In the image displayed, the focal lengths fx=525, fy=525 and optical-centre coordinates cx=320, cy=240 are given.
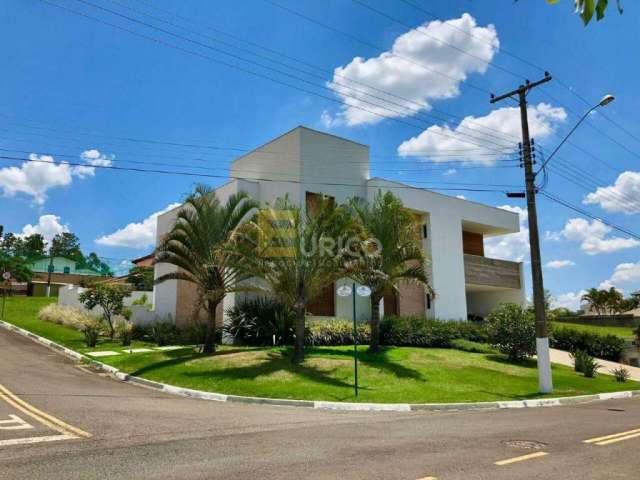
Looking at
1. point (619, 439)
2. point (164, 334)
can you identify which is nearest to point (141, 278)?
point (164, 334)

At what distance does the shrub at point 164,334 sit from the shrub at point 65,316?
16.6 feet

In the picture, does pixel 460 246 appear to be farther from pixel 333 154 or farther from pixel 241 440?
pixel 241 440

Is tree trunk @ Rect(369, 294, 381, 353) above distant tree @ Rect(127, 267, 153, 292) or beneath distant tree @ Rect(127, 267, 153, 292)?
beneath

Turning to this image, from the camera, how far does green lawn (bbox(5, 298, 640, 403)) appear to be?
14.3m

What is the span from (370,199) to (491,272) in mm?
10185

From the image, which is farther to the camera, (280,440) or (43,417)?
(43,417)

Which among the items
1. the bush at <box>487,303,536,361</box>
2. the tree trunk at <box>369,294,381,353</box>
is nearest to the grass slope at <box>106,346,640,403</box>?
the tree trunk at <box>369,294,381,353</box>

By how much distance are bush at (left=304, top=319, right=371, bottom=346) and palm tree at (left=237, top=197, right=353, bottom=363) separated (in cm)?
395

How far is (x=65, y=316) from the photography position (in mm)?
28688

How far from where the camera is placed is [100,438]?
771 cm

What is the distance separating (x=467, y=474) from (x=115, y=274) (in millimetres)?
45850

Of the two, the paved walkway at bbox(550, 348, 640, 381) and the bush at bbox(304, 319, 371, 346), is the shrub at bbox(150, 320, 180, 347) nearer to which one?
the bush at bbox(304, 319, 371, 346)

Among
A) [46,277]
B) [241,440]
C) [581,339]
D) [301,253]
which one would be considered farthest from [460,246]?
[46,277]

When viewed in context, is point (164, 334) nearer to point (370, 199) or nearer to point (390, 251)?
point (390, 251)
